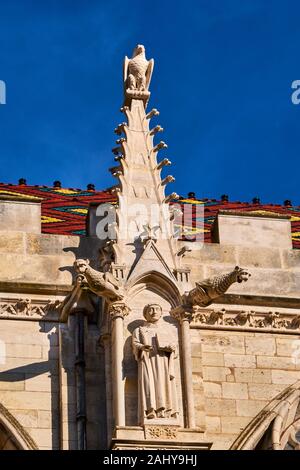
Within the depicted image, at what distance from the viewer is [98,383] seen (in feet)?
66.1

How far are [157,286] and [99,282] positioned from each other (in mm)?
819

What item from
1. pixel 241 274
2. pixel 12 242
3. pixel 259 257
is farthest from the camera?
pixel 259 257

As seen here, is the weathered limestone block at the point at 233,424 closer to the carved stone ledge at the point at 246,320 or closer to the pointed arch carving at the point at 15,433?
the carved stone ledge at the point at 246,320

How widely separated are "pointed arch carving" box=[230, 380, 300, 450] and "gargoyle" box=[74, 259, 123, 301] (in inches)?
74.8

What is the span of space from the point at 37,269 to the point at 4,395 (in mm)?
1662

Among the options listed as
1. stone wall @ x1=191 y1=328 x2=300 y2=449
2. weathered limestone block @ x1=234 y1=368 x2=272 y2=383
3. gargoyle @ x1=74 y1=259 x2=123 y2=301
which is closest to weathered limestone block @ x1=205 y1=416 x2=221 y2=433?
stone wall @ x1=191 y1=328 x2=300 y2=449

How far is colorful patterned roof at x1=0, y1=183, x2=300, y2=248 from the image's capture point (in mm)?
24209

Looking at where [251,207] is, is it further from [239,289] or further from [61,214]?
[239,289]

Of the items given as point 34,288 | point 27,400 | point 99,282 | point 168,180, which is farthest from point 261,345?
point 27,400

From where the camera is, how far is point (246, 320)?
69.1ft

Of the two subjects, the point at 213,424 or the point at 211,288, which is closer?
the point at 213,424

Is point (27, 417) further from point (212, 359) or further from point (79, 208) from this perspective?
point (79, 208)

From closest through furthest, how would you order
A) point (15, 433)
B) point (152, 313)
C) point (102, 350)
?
point (15, 433) → point (152, 313) → point (102, 350)

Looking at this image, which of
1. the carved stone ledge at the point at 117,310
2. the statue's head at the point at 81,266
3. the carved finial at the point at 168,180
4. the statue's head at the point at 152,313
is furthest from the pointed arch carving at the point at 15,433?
the carved finial at the point at 168,180
